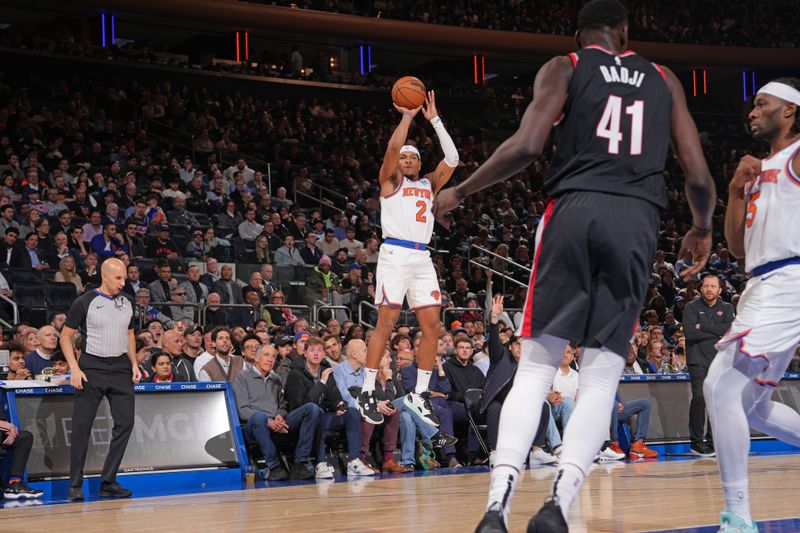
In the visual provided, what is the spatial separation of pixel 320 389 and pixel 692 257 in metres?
6.93

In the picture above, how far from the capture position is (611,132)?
4211 mm

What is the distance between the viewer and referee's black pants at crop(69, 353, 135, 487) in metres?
9.27

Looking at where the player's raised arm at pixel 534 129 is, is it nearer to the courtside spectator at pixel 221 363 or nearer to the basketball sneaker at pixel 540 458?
the courtside spectator at pixel 221 363

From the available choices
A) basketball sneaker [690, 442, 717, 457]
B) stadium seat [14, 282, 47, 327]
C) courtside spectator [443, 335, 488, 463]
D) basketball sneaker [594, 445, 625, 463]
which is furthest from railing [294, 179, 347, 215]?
basketball sneaker [690, 442, 717, 457]

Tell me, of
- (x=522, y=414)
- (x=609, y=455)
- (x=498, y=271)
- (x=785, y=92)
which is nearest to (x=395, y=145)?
(x=785, y=92)

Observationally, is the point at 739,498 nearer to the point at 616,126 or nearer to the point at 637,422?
the point at 616,126

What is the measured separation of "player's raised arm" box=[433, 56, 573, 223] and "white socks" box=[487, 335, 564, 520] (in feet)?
2.33

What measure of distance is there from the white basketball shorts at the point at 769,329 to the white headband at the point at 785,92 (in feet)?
3.10

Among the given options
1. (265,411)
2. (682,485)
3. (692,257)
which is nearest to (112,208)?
(265,411)

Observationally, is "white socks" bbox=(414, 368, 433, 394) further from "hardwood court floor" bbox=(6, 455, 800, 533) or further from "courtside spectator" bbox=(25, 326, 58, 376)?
"courtside spectator" bbox=(25, 326, 58, 376)

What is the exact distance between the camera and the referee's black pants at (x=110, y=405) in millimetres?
9273

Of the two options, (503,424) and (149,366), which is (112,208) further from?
(503,424)

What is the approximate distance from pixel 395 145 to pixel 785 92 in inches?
166

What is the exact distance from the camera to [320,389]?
36.8 ft
